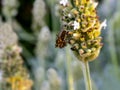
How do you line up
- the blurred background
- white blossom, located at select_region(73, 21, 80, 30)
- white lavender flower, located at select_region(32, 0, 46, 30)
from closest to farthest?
white blossom, located at select_region(73, 21, 80, 30) < the blurred background < white lavender flower, located at select_region(32, 0, 46, 30)

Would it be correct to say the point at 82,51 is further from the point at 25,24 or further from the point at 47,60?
the point at 25,24

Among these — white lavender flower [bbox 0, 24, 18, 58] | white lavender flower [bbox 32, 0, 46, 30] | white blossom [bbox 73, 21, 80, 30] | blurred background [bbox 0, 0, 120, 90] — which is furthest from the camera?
white lavender flower [bbox 32, 0, 46, 30]

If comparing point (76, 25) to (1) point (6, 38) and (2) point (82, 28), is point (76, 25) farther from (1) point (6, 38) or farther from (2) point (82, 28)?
(1) point (6, 38)

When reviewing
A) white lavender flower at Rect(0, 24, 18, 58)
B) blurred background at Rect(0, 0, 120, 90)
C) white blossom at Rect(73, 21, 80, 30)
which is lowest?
white blossom at Rect(73, 21, 80, 30)

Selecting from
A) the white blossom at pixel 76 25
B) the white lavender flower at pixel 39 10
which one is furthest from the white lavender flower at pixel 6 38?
the white blossom at pixel 76 25

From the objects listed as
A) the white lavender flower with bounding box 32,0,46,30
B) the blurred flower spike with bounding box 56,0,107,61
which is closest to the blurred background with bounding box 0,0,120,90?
the white lavender flower with bounding box 32,0,46,30

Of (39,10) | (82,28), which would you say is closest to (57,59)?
(39,10)

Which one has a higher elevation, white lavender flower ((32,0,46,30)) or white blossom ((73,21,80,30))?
white lavender flower ((32,0,46,30))

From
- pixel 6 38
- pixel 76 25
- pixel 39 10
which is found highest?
pixel 39 10

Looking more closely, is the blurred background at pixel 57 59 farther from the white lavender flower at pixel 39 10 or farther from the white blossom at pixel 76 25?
the white blossom at pixel 76 25

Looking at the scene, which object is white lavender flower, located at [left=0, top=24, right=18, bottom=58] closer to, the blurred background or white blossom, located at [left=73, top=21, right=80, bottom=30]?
the blurred background
